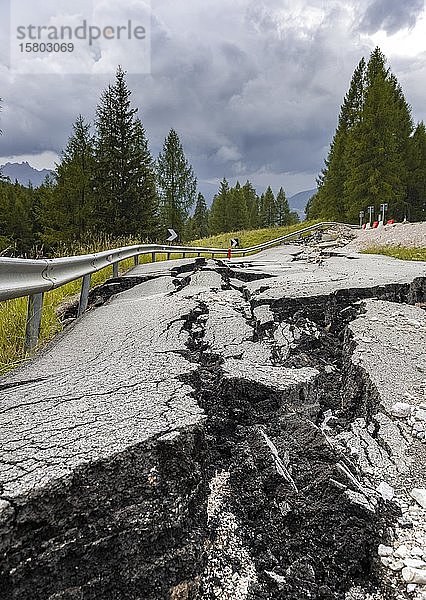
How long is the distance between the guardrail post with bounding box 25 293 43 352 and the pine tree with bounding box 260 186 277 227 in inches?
3301

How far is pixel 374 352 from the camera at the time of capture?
340cm

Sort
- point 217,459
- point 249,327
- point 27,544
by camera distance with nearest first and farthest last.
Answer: point 27,544
point 217,459
point 249,327

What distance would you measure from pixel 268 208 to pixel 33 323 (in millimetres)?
86090

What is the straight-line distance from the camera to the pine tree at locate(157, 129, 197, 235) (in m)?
38.6

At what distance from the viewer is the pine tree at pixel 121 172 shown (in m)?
26.3

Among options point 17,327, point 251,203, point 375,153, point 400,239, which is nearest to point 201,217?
point 251,203

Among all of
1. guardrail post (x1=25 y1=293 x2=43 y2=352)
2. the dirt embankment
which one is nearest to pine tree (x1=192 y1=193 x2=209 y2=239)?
the dirt embankment

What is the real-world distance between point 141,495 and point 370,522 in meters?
0.90

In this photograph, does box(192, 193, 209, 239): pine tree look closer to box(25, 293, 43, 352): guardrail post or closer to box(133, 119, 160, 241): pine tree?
box(133, 119, 160, 241): pine tree

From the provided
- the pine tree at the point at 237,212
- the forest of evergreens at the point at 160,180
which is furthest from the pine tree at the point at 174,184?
the pine tree at the point at 237,212

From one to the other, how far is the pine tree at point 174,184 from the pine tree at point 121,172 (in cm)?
1150

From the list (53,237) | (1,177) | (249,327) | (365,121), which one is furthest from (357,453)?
(365,121)

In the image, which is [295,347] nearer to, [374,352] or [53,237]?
[374,352]

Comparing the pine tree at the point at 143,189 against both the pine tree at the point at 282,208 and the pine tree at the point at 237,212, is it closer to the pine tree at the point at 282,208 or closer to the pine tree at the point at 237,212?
the pine tree at the point at 237,212
